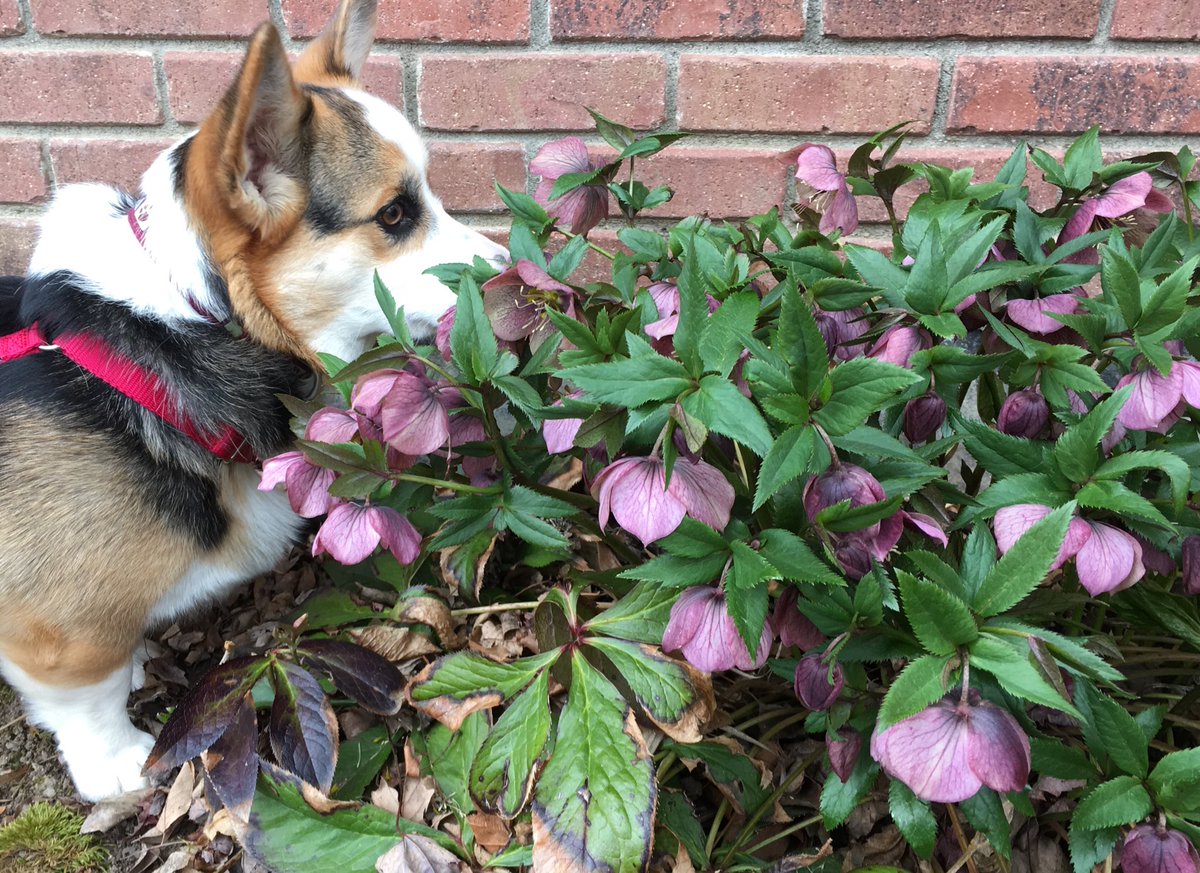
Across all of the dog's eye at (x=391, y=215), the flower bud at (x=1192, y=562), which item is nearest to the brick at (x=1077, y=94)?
the dog's eye at (x=391, y=215)

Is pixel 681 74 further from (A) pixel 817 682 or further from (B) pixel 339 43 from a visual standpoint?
(A) pixel 817 682

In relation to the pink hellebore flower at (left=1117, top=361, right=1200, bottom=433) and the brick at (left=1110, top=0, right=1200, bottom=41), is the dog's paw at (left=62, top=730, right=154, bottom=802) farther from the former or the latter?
the brick at (left=1110, top=0, right=1200, bottom=41)

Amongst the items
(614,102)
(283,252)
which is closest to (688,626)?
(283,252)

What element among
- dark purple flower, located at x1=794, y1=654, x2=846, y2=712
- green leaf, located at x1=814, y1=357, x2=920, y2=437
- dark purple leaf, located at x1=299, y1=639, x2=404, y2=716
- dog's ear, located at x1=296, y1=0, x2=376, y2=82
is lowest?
dark purple leaf, located at x1=299, y1=639, x2=404, y2=716

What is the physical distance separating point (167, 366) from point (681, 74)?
3.73ft

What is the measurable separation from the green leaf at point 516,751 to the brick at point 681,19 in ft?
4.49

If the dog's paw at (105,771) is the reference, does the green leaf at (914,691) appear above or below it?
above

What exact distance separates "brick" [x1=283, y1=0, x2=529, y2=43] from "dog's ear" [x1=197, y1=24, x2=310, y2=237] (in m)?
0.61

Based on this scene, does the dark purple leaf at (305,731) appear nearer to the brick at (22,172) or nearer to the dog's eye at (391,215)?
the dog's eye at (391,215)

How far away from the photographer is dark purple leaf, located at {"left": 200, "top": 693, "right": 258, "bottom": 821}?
91 cm

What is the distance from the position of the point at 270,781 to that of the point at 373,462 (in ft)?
1.31

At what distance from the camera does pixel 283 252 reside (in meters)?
1.28

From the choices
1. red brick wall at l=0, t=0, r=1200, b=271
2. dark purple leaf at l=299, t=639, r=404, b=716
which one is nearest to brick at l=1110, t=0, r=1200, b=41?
red brick wall at l=0, t=0, r=1200, b=271

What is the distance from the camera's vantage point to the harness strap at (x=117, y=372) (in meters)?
1.18
